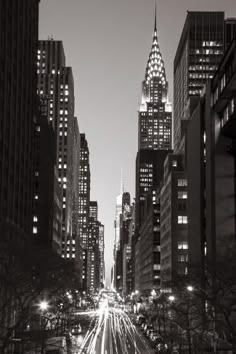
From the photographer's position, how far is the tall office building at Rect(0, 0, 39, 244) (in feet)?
318

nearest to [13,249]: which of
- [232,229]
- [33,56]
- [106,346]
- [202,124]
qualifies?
[106,346]

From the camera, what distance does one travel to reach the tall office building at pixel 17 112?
9694 centimetres

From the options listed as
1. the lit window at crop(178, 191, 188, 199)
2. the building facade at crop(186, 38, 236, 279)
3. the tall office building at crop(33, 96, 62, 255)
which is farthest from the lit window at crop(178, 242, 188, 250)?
the building facade at crop(186, 38, 236, 279)

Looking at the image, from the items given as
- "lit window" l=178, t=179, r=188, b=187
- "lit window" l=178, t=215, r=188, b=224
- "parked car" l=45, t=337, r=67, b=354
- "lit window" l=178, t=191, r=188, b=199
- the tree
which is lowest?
"parked car" l=45, t=337, r=67, b=354

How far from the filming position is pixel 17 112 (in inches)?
4284

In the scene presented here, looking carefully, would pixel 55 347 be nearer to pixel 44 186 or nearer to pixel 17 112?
pixel 17 112

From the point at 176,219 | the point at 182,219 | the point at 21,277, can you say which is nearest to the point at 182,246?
the point at 182,219

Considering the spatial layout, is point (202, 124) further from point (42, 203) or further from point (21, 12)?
point (42, 203)

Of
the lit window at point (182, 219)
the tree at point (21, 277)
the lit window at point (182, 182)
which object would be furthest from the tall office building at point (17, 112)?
the lit window at point (182, 182)

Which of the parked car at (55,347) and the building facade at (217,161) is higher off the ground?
the building facade at (217,161)

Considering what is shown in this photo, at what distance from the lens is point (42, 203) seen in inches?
6634

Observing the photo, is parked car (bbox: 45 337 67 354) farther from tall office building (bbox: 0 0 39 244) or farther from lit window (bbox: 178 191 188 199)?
lit window (bbox: 178 191 188 199)

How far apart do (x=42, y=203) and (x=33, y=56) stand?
50.4m

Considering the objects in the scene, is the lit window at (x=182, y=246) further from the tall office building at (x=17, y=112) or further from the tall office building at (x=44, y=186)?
the tall office building at (x=17, y=112)
